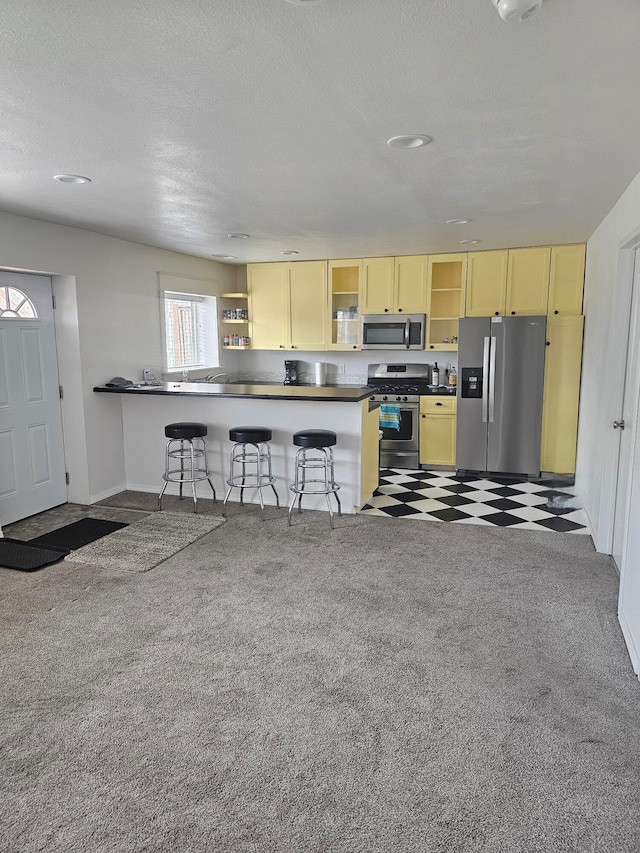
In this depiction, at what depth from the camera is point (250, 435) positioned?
4535 mm

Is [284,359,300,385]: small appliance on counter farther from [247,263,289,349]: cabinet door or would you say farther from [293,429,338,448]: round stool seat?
[293,429,338,448]: round stool seat

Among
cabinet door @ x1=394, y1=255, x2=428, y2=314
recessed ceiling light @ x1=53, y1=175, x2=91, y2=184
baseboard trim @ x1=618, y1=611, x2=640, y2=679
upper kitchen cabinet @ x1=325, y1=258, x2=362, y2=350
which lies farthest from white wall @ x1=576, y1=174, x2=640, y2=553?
recessed ceiling light @ x1=53, y1=175, x2=91, y2=184

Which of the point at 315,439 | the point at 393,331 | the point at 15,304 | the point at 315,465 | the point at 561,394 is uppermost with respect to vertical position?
the point at 15,304

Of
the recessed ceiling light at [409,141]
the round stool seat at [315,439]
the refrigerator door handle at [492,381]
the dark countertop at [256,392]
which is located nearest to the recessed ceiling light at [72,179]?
the recessed ceiling light at [409,141]

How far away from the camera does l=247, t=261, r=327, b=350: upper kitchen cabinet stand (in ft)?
21.4

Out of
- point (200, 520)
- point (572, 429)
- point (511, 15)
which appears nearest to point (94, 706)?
point (200, 520)

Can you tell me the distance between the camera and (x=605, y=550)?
3795 mm

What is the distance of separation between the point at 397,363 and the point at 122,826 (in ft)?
18.2

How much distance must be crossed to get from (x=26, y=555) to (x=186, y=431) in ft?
5.01

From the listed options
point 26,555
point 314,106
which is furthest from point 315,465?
point 314,106

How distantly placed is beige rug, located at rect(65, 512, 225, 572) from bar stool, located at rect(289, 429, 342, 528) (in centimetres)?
74

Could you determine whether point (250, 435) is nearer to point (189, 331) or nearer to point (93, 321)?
point (93, 321)

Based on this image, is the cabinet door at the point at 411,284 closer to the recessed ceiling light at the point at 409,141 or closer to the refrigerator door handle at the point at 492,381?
the refrigerator door handle at the point at 492,381

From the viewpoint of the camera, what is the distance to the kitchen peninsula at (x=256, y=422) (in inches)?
184
